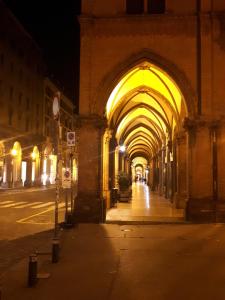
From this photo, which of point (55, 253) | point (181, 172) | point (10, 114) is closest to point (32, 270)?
point (55, 253)

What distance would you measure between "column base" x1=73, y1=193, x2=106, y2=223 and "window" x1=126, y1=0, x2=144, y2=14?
331 inches

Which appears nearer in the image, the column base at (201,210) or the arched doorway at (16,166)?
the column base at (201,210)

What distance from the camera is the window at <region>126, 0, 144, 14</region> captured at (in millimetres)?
18672

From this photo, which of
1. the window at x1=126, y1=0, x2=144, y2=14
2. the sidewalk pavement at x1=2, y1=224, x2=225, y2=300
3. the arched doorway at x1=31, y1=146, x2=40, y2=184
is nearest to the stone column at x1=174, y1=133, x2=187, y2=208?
the window at x1=126, y1=0, x2=144, y2=14

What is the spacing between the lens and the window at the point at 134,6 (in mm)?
18672

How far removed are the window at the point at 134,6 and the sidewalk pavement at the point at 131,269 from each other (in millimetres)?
9922

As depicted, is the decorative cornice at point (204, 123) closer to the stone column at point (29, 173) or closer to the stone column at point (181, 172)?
the stone column at point (181, 172)

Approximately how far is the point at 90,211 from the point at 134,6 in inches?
363

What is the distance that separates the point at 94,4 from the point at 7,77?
Result: 108ft

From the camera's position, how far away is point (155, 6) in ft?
61.2

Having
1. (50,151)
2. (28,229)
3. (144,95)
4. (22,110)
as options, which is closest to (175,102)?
(144,95)

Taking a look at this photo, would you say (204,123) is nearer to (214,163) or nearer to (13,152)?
(214,163)

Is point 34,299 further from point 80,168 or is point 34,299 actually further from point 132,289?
point 80,168

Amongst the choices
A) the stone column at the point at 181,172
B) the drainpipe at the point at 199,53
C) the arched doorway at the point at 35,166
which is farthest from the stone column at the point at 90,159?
the arched doorway at the point at 35,166
